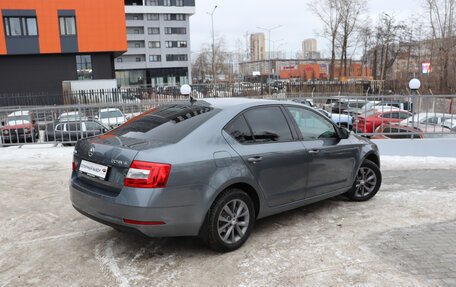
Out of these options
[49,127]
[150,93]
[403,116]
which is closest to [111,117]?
[49,127]

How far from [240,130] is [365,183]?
106 inches

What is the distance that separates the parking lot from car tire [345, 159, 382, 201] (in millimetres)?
155

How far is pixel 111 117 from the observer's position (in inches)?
472

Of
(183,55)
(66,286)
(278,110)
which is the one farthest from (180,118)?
(183,55)

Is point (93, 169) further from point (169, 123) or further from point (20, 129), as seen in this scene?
point (20, 129)

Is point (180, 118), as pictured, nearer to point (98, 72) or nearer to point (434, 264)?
point (434, 264)

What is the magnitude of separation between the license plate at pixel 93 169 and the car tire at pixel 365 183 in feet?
12.2

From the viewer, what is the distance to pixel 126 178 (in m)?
3.60

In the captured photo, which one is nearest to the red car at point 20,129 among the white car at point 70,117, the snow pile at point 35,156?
the snow pile at point 35,156

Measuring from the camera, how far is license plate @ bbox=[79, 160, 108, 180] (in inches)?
150

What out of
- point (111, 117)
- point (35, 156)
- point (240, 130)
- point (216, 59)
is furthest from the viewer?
point (216, 59)

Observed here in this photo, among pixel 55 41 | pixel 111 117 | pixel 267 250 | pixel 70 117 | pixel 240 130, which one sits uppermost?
pixel 55 41

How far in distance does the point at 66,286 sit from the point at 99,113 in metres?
8.60

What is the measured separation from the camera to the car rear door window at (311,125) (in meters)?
4.96
